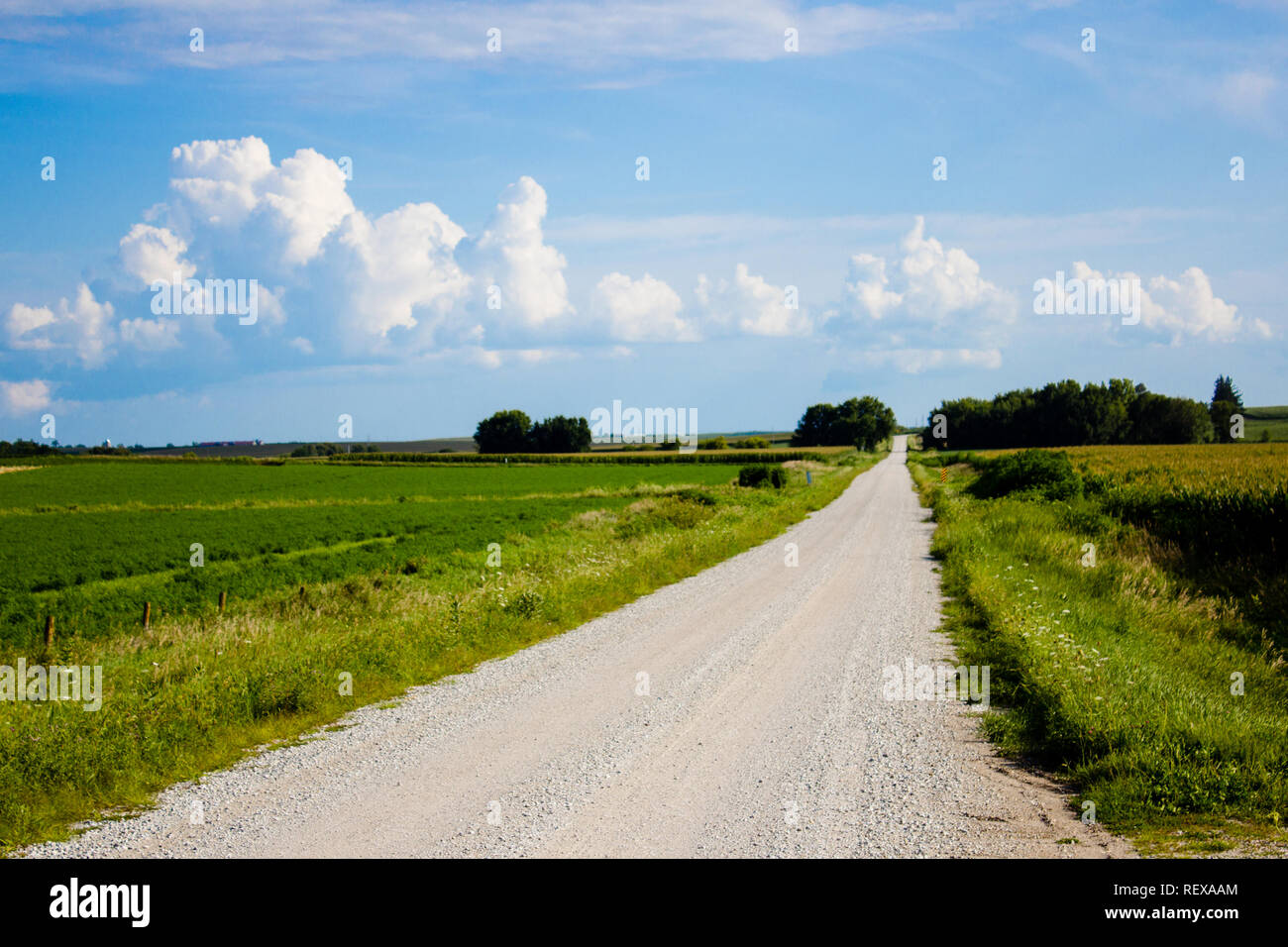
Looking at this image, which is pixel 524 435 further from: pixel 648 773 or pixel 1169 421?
pixel 648 773

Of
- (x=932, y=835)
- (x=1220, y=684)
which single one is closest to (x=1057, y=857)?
(x=932, y=835)

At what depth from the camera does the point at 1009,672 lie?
1012cm

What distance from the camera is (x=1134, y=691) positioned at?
8328mm

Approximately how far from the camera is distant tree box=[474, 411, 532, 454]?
140m

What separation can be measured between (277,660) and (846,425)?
16148cm

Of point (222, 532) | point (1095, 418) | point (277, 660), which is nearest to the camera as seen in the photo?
point (277, 660)

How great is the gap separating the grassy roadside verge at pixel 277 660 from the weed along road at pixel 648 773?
0.51 m

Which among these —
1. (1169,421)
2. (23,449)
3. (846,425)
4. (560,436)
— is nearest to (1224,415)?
(1169,421)

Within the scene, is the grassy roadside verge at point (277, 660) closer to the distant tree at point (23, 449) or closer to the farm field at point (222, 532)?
the farm field at point (222, 532)

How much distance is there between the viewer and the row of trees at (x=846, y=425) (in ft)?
538

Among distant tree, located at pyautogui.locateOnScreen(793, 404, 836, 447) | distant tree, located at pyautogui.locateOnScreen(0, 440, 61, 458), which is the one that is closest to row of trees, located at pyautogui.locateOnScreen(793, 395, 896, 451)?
distant tree, located at pyautogui.locateOnScreen(793, 404, 836, 447)

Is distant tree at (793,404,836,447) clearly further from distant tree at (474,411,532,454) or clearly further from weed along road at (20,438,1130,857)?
weed along road at (20,438,1130,857)

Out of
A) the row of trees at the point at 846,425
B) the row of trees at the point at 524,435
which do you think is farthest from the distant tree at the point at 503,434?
the row of trees at the point at 846,425

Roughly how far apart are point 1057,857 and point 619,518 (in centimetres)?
2800
